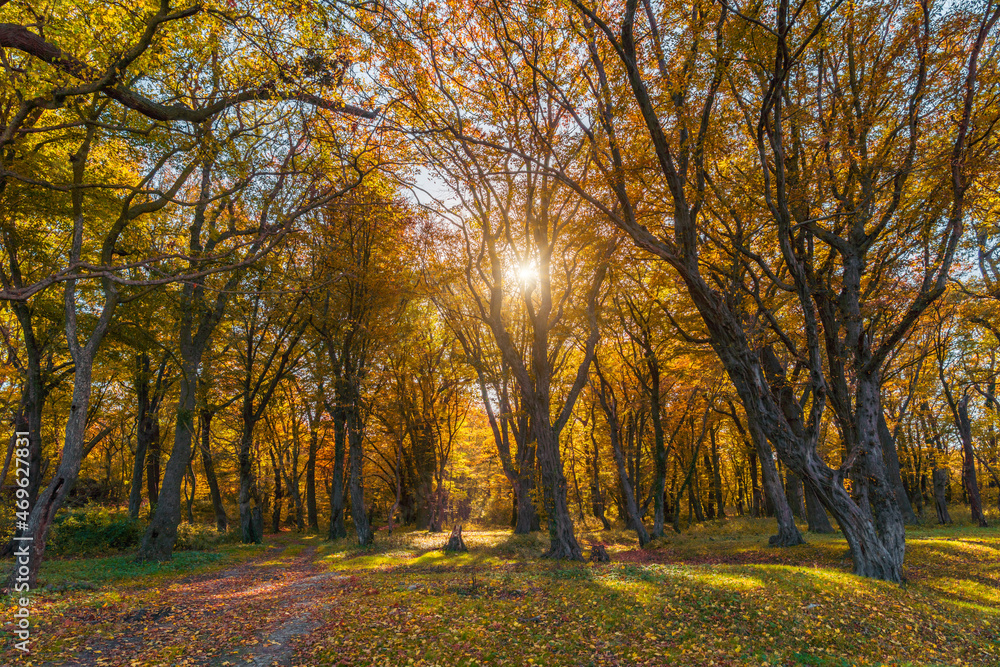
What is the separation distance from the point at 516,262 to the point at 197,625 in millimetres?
14231

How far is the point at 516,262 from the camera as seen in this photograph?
1842 centimetres

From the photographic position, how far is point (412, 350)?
97.9 ft

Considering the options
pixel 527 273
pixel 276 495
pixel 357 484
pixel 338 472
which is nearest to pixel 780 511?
pixel 527 273

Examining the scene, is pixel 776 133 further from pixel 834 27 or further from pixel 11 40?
pixel 11 40

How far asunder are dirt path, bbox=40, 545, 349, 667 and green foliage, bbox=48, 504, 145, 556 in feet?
37.4

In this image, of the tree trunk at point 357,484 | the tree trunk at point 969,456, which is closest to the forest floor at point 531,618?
the tree trunk at point 357,484

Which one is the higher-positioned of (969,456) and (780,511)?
(969,456)

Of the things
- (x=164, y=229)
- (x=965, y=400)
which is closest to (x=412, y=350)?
(x=164, y=229)

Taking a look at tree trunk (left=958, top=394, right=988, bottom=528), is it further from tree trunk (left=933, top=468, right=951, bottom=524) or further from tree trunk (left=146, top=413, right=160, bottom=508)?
tree trunk (left=146, top=413, right=160, bottom=508)

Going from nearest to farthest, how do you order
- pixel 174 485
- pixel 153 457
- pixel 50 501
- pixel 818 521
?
pixel 50 501
pixel 174 485
pixel 818 521
pixel 153 457

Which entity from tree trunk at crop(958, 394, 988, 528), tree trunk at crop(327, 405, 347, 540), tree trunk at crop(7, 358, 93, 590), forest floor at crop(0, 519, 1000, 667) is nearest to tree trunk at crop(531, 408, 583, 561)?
forest floor at crop(0, 519, 1000, 667)

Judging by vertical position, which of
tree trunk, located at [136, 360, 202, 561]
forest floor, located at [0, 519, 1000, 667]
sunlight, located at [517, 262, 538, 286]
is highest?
sunlight, located at [517, 262, 538, 286]

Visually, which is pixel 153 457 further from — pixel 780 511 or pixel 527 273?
pixel 780 511

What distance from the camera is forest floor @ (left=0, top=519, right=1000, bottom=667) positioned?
7.14 meters
